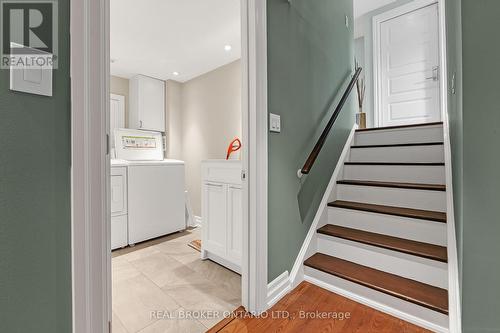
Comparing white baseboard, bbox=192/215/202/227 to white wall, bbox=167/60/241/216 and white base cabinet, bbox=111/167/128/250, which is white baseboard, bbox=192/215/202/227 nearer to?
white wall, bbox=167/60/241/216

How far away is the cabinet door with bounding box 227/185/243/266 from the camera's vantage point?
1.89 m

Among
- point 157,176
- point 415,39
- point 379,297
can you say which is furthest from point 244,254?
point 415,39

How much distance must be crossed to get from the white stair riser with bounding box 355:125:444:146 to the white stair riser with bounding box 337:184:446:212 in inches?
31.7

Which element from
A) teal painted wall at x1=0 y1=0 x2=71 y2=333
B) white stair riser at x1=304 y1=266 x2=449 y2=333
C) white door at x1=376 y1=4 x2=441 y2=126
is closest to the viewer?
teal painted wall at x1=0 y1=0 x2=71 y2=333

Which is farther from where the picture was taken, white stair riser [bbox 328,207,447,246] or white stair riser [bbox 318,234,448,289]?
white stair riser [bbox 328,207,447,246]

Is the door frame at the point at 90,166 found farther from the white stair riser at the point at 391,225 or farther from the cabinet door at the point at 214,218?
the white stair riser at the point at 391,225

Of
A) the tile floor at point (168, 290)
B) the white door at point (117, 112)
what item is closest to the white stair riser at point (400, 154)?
the tile floor at point (168, 290)

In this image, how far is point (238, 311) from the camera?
1.44 metres

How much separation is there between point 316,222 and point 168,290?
1.29 metres

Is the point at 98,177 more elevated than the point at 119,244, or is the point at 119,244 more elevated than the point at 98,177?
the point at 98,177

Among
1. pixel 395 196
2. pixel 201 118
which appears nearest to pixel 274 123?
pixel 395 196

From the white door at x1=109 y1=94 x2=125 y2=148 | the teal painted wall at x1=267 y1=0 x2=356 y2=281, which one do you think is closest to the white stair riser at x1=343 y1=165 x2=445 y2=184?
the teal painted wall at x1=267 y1=0 x2=356 y2=281

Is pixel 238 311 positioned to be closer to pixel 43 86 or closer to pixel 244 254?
pixel 244 254

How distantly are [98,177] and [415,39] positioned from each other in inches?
170
